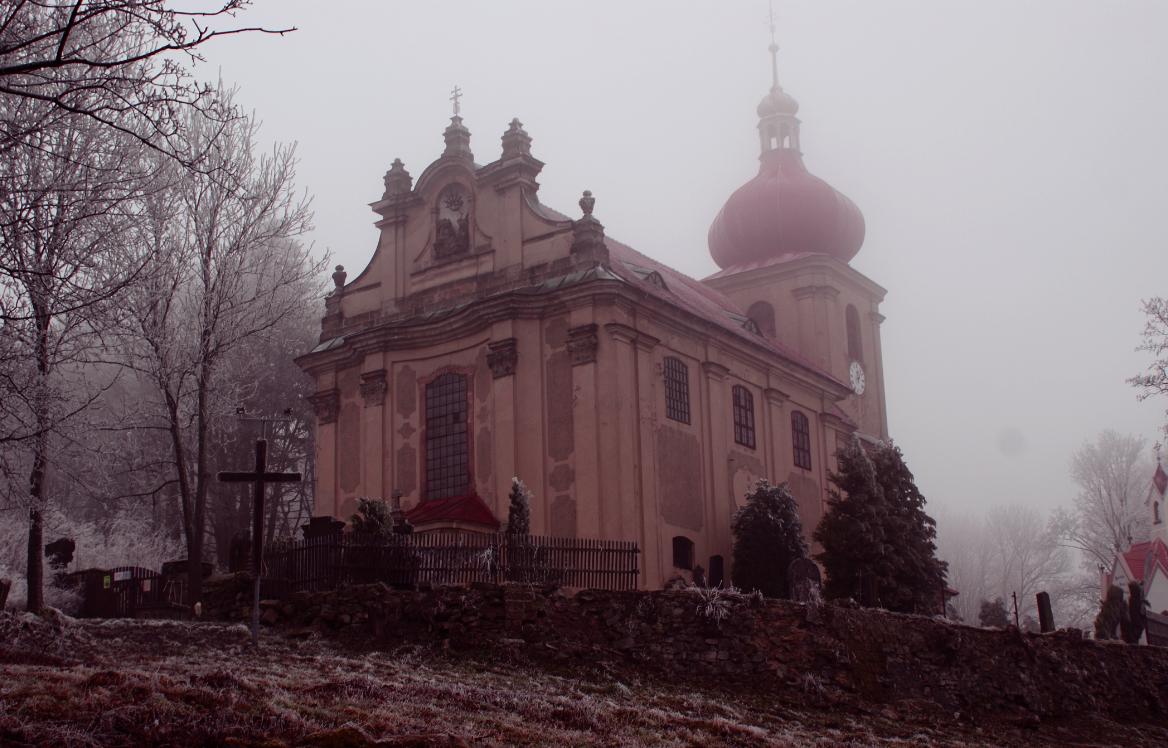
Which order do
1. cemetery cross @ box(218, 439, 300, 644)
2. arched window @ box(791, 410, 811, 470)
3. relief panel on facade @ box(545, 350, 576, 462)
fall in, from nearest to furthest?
cemetery cross @ box(218, 439, 300, 644) → relief panel on facade @ box(545, 350, 576, 462) → arched window @ box(791, 410, 811, 470)

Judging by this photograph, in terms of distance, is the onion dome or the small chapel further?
the onion dome

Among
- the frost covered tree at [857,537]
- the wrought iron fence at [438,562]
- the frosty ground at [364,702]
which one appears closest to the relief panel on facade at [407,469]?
the wrought iron fence at [438,562]

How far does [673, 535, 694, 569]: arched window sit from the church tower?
43.3 feet

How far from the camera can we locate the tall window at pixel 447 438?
3341 centimetres

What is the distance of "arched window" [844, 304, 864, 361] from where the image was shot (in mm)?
46500

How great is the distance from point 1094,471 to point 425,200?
4089 centimetres

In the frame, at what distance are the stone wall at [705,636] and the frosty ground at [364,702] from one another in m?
0.45

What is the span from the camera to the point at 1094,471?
64.9m

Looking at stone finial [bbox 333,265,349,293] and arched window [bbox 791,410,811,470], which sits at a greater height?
stone finial [bbox 333,265,349,293]

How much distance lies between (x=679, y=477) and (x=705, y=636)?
36.5 ft

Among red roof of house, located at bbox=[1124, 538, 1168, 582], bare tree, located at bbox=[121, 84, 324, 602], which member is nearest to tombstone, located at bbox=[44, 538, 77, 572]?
bare tree, located at bbox=[121, 84, 324, 602]

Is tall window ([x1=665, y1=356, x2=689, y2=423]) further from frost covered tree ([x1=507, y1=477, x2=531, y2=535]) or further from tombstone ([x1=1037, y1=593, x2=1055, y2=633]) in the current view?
tombstone ([x1=1037, y1=593, x2=1055, y2=633])

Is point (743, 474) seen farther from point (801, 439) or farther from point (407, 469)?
point (407, 469)

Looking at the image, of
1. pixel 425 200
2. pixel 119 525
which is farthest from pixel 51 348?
pixel 119 525
